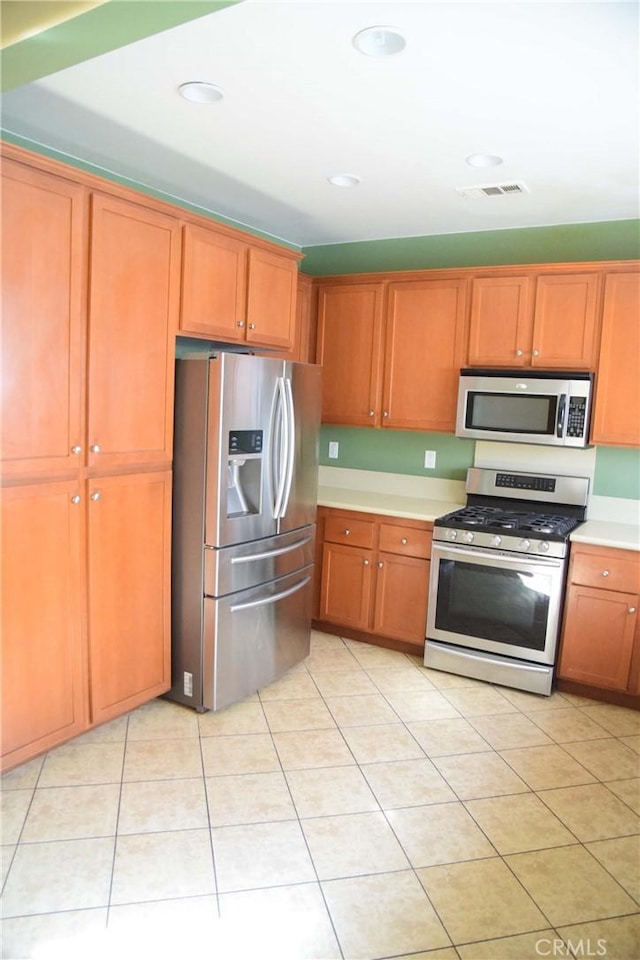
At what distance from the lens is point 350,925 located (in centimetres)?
196

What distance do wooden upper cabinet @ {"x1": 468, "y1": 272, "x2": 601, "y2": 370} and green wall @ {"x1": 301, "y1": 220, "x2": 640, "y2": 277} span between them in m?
0.38

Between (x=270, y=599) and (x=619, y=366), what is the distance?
2185 millimetres

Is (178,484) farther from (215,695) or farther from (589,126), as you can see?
(589,126)

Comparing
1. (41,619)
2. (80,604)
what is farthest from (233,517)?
(41,619)

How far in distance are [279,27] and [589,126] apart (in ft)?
4.18

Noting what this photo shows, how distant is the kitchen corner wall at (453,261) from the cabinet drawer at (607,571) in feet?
1.95

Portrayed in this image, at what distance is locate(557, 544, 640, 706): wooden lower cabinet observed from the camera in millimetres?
3295

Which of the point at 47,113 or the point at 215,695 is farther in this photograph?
the point at 215,695

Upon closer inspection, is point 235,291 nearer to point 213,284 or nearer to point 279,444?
point 213,284

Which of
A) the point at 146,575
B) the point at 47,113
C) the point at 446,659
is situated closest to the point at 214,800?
the point at 146,575

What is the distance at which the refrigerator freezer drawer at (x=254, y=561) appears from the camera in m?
3.03

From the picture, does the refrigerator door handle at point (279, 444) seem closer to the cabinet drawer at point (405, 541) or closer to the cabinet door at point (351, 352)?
the cabinet drawer at point (405, 541)

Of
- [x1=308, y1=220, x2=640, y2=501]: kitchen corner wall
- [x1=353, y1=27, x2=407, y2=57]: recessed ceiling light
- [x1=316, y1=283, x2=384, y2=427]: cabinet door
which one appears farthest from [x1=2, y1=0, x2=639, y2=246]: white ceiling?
[x1=316, y1=283, x2=384, y2=427]: cabinet door

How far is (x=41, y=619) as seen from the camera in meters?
2.50
